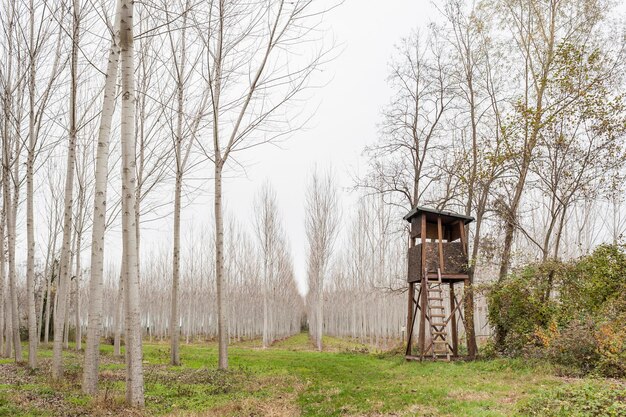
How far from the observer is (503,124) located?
15055 mm

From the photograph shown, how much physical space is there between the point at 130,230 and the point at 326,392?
4.48 m

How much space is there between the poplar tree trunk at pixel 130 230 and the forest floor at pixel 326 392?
0.42 metres

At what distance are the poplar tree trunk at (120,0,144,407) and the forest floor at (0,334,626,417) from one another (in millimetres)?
419

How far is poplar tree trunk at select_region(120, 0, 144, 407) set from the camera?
639 centimetres

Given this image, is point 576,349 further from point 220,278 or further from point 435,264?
point 220,278

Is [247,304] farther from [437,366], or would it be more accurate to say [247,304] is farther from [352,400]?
[352,400]

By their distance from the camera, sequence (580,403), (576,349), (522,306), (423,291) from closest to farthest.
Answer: (580,403) < (576,349) < (522,306) < (423,291)

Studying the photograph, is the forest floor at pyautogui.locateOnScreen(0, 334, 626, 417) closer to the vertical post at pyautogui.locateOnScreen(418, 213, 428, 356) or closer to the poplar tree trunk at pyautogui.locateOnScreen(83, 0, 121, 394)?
the poplar tree trunk at pyautogui.locateOnScreen(83, 0, 121, 394)

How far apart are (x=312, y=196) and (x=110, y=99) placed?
19988 millimetres

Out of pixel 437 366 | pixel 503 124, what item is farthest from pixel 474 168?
pixel 437 366

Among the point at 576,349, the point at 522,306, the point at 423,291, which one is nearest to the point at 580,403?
the point at 576,349

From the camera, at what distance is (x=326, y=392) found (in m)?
8.52

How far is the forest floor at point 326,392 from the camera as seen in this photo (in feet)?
20.2

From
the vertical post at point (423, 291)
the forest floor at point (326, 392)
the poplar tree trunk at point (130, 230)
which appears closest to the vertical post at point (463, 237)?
the vertical post at point (423, 291)
